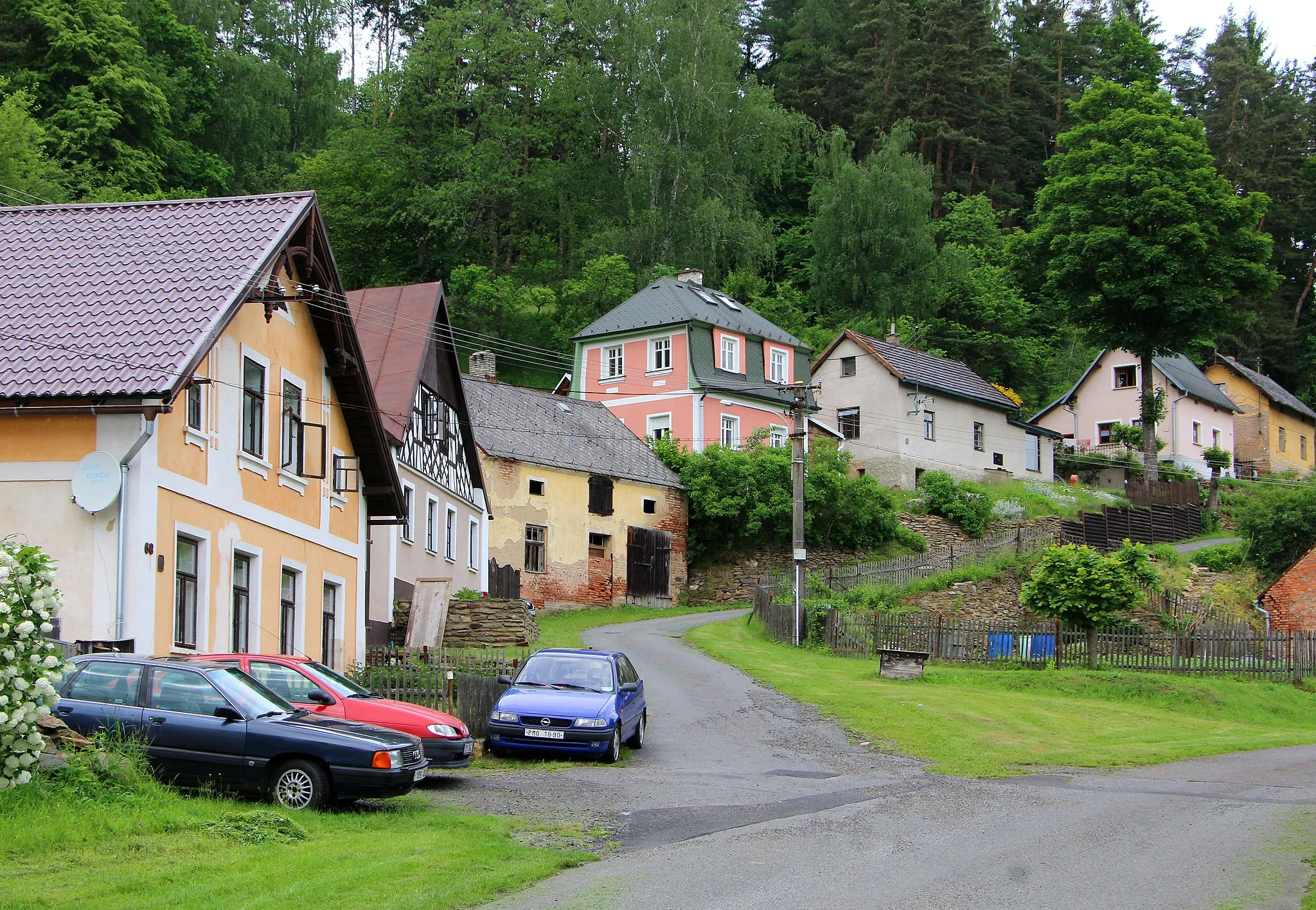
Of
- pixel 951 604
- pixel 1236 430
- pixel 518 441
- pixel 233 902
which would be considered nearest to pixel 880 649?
pixel 951 604

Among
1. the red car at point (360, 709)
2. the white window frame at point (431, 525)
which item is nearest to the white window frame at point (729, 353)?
the white window frame at point (431, 525)

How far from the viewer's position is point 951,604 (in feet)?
147

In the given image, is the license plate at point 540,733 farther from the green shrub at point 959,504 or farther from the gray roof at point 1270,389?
the gray roof at point 1270,389

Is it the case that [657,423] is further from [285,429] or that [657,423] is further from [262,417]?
[262,417]

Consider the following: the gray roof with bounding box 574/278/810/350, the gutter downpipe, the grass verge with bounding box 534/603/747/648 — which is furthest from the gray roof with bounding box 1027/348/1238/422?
the gutter downpipe

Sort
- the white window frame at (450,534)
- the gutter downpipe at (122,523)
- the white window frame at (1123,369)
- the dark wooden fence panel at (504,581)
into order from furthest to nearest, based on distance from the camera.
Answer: the white window frame at (1123,369) < the dark wooden fence panel at (504,581) < the white window frame at (450,534) < the gutter downpipe at (122,523)

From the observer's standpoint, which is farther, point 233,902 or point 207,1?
point 207,1

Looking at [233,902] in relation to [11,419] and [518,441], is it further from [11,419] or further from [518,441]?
[518,441]

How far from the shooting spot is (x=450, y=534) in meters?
38.3

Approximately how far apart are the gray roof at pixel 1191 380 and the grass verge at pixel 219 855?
63237 mm

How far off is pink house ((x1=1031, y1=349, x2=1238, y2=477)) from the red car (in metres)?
57.9

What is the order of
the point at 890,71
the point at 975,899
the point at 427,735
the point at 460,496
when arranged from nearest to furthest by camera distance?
the point at 975,899 → the point at 427,735 → the point at 460,496 → the point at 890,71

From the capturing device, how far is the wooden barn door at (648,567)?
1960 inches

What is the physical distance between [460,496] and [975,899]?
2884 centimetres
